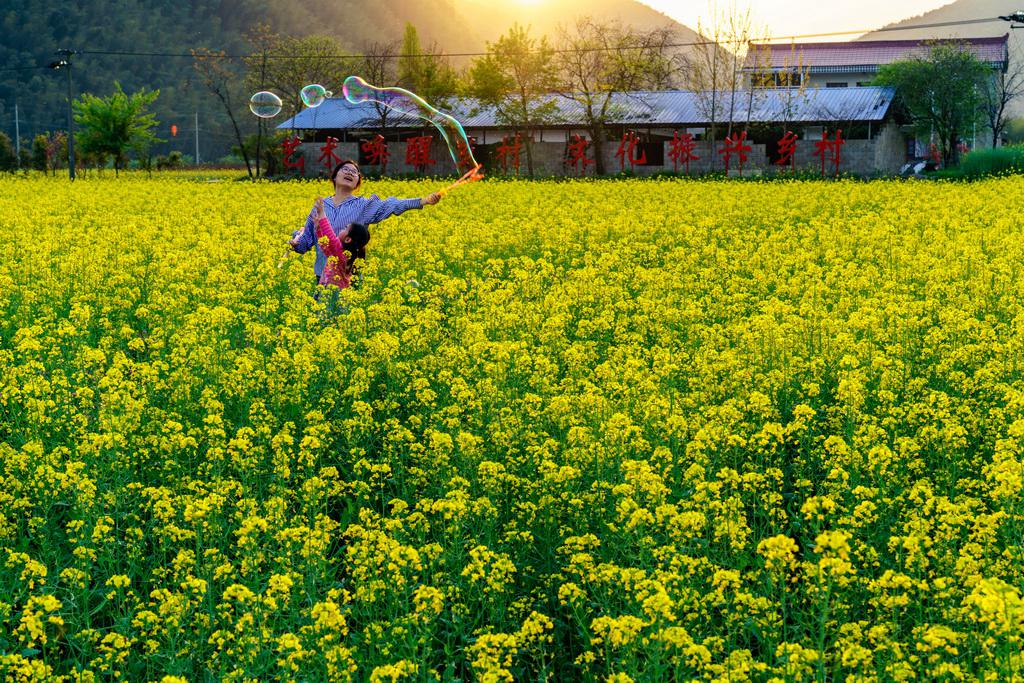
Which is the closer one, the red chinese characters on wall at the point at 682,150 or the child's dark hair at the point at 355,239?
the child's dark hair at the point at 355,239

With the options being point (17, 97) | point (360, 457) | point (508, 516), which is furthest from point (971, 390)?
point (17, 97)

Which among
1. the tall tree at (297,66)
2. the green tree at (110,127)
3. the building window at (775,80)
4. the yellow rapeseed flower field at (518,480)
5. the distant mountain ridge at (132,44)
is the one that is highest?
the distant mountain ridge at (132,44)

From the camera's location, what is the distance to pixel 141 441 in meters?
A: 6.75

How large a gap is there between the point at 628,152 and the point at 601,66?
6.43 metres

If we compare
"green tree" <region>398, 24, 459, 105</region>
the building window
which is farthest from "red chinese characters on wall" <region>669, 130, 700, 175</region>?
"green tree" <region>398, 24, 459, 105</region>

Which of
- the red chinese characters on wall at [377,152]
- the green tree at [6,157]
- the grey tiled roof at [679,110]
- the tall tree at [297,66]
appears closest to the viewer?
the grey tiled roof at [679,110]

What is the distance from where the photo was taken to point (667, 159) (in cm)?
5188

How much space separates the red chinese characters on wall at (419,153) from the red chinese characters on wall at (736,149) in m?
13.1

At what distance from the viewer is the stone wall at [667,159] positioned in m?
48.4

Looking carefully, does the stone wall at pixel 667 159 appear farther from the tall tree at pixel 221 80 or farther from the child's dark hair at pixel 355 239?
the child's dark hair at pixel 355 239

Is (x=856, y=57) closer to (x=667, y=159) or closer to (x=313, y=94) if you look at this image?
(x=667, y=159)

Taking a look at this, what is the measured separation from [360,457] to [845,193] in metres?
20.9

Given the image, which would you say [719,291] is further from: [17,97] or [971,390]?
[17,97]

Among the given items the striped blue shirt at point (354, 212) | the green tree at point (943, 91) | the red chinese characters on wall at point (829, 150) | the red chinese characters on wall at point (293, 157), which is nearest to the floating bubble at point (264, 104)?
the striped blue shirt at point (354, 212)
